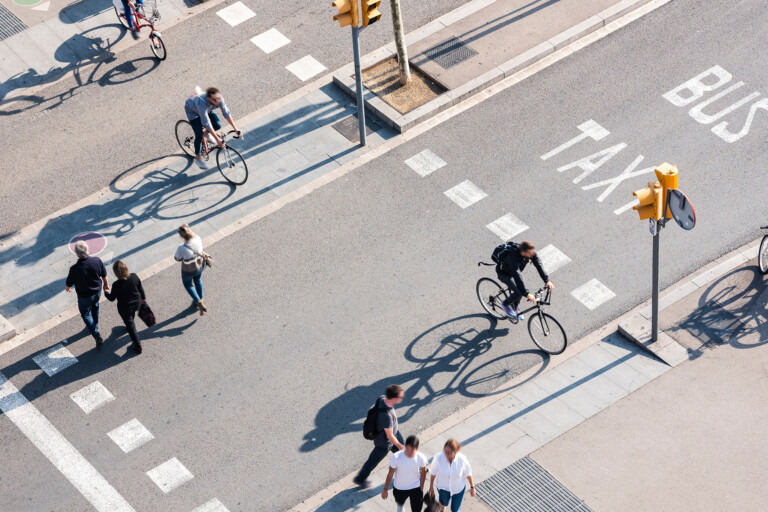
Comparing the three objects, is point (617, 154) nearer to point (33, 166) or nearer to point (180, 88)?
point (180, 88)

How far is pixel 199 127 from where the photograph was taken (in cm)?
1622

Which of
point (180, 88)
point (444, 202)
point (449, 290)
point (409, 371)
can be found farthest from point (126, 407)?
point (180, 88)

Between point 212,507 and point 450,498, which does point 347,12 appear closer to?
point 212,507

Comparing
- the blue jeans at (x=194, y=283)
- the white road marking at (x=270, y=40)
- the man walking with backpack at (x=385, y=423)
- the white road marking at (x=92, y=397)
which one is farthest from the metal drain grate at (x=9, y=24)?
the man walking with backpack at (x=385, y=423)

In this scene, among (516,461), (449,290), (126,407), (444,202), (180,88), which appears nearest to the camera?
(516,461)

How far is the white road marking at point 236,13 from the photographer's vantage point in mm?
19359

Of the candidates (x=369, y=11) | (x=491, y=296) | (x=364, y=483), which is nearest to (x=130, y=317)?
(x=364, y=483)

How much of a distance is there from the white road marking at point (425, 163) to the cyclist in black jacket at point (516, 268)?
10.7 feet

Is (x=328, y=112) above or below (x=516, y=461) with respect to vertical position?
above

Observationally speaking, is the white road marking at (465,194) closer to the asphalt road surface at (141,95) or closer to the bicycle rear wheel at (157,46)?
the asphalt road surface at (141,95)

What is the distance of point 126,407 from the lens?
1348 centimetres

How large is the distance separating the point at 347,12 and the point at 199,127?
3.08 m

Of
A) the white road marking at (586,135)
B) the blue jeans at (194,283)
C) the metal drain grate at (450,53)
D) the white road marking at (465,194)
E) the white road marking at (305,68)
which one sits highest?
the white road marking at (305,68)

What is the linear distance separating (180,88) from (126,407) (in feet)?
22.7
